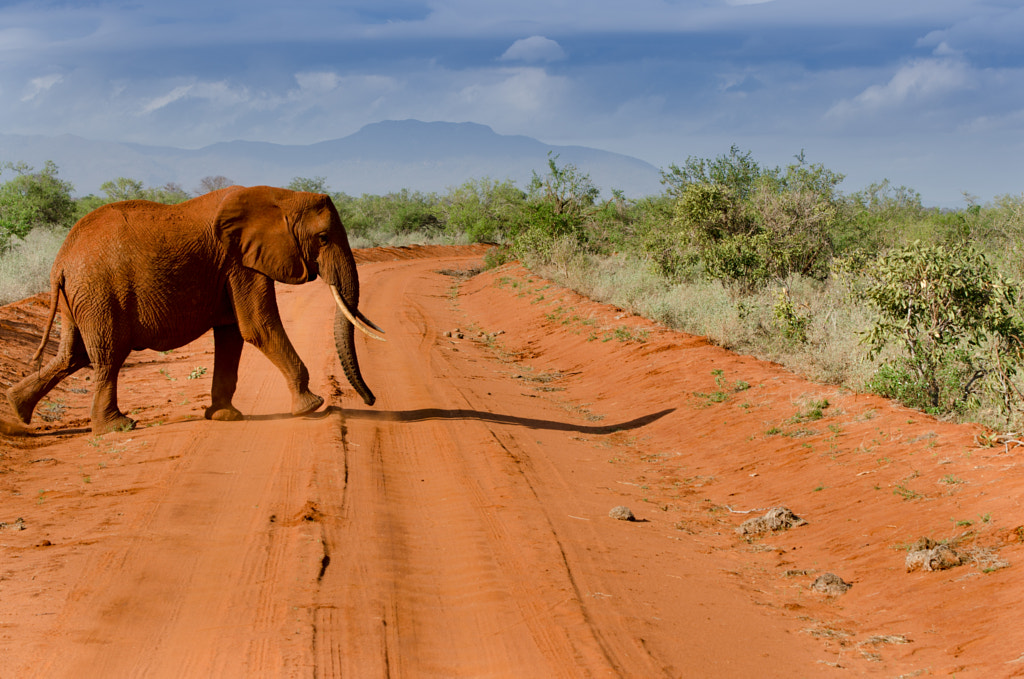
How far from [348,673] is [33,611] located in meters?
1.88

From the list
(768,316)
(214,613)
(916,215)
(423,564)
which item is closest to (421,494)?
Answer: (423,564)

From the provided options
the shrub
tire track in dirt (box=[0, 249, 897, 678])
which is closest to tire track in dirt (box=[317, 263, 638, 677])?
tire track in dirt (box=[0, 249, 897, 678])

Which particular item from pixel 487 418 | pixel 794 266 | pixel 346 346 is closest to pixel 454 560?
pixel 346 346

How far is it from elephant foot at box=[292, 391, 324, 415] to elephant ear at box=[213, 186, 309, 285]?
4.19 ft

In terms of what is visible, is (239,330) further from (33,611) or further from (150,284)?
(33,611)

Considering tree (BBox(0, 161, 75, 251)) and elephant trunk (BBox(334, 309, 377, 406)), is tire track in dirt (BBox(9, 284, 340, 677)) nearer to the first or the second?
elephant trunk (BBox(334, 309, 377, 406))

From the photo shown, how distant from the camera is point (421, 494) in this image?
728cm

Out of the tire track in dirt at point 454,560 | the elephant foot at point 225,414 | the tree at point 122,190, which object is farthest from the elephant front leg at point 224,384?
the tree at point 122,190

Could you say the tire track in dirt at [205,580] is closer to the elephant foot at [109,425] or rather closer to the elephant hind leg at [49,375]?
the elephant foot at [109,425]

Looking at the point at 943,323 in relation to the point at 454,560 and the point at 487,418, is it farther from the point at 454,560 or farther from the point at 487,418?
the point at 454,560

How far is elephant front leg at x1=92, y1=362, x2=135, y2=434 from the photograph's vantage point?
8383mm

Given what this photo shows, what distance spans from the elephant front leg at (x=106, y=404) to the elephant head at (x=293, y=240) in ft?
5.54

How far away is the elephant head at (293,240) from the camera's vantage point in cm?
869

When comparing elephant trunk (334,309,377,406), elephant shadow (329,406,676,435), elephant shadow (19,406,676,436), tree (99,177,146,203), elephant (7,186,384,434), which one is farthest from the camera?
tree (99,177,146,203)
